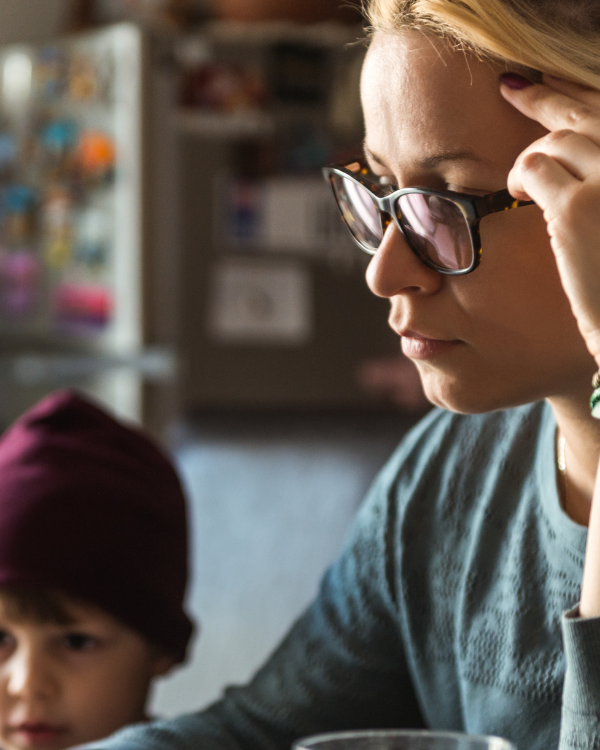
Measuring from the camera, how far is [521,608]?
81cm

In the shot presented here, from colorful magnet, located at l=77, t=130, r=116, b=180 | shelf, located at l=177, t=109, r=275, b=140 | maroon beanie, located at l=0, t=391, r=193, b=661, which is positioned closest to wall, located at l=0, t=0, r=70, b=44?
colorful magnet, located at l=77, t=130, r=116, b=180

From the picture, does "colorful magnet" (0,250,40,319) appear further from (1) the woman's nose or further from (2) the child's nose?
(1) the woman's nose

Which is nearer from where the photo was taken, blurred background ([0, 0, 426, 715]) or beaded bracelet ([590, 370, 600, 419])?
beaded bracelet ([590, 370, 600, 419])

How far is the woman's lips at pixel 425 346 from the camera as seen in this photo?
759 mm

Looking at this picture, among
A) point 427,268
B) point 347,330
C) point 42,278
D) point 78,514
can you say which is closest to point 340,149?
point 347,330

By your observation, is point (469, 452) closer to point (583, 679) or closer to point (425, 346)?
point (425, 346)

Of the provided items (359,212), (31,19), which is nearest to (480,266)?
(359,212)

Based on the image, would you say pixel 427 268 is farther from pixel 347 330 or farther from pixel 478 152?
pixel 347 330

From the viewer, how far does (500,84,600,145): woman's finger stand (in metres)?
0.68

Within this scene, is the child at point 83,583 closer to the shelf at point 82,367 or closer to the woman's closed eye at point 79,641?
the woman's closed eye at point 79,641

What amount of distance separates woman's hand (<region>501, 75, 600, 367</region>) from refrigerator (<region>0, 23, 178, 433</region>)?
330 centimetres

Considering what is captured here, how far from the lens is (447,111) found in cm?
72

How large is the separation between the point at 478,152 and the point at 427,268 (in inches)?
3.7

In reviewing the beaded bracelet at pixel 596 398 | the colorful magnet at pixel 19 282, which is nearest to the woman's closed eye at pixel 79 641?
the beaded bracelet at pixel 596 398
